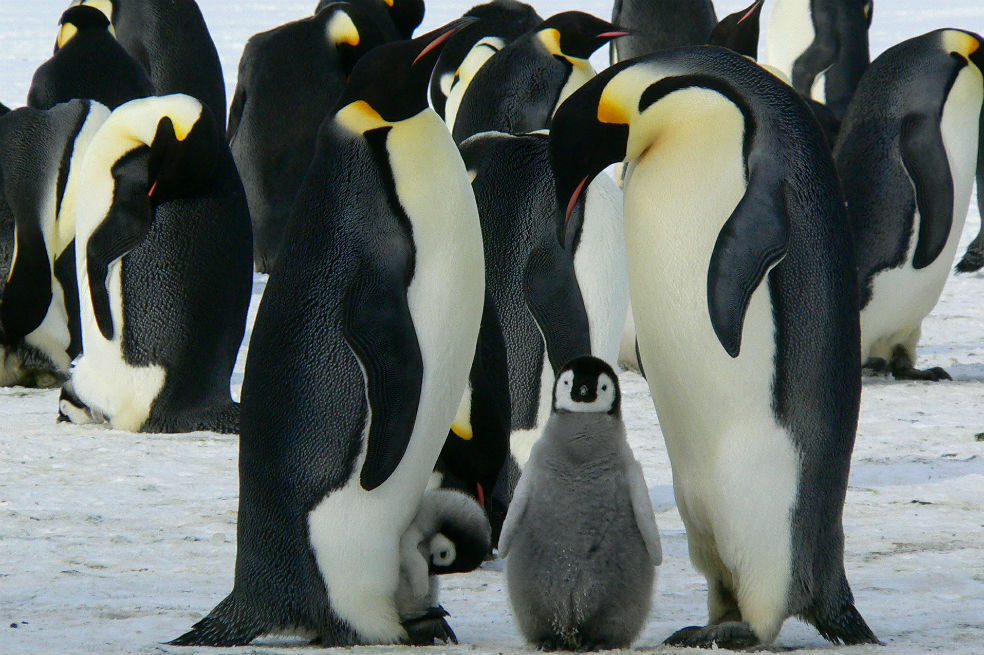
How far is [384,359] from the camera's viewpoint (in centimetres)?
261

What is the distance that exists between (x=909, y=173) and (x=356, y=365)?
3.59 m

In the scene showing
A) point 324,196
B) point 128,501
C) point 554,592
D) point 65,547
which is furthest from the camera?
point 128,501

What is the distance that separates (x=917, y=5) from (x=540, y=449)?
29.1 metres

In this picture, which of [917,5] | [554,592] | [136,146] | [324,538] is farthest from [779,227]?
[917,5]

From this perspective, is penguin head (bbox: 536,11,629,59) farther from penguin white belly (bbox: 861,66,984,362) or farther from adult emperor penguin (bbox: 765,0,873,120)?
adult emperor penguin (bbox: 765,0,873,120)

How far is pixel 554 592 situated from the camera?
2.55 m

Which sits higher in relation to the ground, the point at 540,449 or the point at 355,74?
the point at 355,74

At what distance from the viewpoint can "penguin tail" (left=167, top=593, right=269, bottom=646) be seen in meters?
2.55

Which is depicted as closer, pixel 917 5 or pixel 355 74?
pixel 355 74

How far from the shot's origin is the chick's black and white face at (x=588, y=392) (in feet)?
8.59

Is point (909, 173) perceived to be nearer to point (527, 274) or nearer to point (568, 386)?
point (527, 274)

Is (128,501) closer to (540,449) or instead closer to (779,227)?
(540,449)

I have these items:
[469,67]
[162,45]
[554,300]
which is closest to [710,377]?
[554,300]

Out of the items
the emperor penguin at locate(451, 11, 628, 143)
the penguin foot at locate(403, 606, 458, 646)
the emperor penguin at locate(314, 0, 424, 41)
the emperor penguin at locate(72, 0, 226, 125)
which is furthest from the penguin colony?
the emperor penguin at locate(72, 0, 226, 125)
